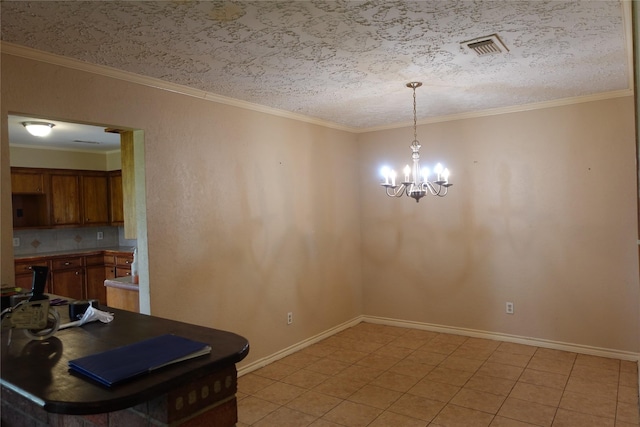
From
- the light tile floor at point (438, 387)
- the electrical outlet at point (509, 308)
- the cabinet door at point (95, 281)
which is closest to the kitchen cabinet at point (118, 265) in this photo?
the cabinet door at point (95, 281)

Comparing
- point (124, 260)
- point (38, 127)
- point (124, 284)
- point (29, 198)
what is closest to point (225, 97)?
point (124, 284)

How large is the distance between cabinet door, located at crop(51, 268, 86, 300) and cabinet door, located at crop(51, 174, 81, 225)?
0.80 m

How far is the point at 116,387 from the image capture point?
4.01 ft

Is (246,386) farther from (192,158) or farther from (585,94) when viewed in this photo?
(585,94)

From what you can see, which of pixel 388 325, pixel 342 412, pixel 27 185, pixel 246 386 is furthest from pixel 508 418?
pixel 27 185

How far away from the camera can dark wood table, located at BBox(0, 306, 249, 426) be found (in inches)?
46.8

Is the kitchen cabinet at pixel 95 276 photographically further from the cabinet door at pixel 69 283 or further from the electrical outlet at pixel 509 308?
the electrical outlet at pixel 509 308

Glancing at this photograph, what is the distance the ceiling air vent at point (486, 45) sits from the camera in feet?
8.36

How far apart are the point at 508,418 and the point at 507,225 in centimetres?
212

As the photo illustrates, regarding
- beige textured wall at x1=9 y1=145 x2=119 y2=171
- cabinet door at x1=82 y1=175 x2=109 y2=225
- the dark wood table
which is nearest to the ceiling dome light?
beige textured wall at x1=9 y1=145 x2=119 y2=171

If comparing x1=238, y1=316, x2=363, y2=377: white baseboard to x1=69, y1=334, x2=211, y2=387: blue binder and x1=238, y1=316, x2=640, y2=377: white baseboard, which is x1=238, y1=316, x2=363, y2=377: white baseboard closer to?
x1=238, y1=316, x2=640, y2=377: white baseboard

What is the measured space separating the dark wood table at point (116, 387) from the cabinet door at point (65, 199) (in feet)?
17.3

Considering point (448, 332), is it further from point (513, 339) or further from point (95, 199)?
point (95, 199)

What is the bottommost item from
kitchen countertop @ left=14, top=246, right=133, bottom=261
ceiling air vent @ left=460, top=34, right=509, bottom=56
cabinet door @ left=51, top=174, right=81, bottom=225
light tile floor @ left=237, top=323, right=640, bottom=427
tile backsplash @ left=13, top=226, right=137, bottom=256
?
light tile floor @ left=237, top=323, right=640, bottom=427
